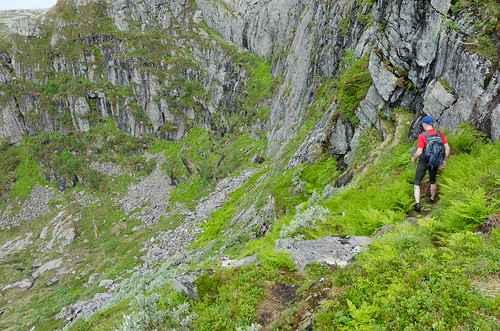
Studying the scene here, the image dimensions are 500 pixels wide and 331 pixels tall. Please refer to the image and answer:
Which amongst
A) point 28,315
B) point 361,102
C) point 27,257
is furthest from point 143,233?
point 361,102

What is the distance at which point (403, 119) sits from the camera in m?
10.4

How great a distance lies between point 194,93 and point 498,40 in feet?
233

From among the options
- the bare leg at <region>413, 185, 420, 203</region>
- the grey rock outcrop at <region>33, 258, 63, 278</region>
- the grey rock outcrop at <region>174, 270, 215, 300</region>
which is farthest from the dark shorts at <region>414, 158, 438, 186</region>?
the grey rock outcrop at <region>33, 258, 63, 278</region>

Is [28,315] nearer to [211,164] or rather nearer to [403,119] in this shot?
[211,164]

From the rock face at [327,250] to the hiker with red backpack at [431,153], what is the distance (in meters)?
2.30

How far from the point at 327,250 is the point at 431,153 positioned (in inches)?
157

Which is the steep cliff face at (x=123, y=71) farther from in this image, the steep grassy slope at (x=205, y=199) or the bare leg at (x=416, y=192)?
the bare leg at (x=416, y=192)

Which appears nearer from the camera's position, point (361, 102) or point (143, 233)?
point (361, 102)

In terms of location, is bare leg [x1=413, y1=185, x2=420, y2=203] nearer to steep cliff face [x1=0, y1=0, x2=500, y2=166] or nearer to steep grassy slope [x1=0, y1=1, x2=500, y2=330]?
steep grassy slope [x1=0, y1=1, x2=500, y2=330]

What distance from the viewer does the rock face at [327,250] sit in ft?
18.6

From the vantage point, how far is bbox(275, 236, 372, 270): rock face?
5682mm

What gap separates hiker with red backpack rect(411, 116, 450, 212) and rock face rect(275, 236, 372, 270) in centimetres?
230

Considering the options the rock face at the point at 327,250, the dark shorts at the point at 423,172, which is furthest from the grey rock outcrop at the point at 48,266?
the dark shorts at the point at 423,172

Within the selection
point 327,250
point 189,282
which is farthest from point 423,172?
point 189,282
